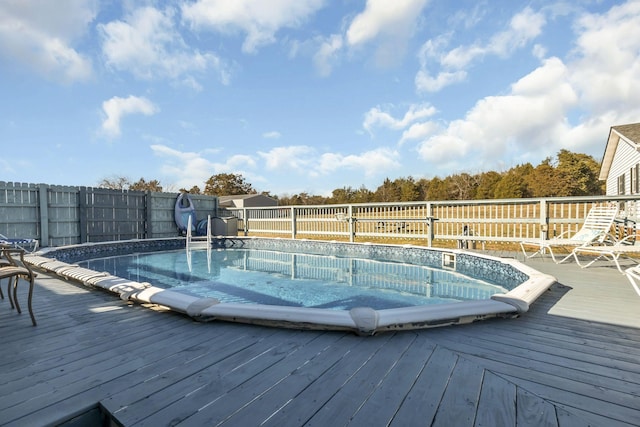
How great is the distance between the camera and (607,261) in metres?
4.82

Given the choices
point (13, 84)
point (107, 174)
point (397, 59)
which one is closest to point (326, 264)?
point (397, 59)

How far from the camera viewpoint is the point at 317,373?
1522mm

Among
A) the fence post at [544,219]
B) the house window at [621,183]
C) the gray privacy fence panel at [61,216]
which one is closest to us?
the fence post at [544,219]

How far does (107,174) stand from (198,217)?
19.1m

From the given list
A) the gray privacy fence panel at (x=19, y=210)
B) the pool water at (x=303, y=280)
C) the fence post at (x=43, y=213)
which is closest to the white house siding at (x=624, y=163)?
the pool water at (x=303, y=280)

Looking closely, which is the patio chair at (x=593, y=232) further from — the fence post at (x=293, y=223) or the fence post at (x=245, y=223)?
the fence post at (x=245, y=223)

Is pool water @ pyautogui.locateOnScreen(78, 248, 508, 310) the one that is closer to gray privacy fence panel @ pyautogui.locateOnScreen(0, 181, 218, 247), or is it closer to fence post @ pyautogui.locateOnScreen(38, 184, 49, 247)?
fence post @ pyautogui.locateOnScreen(38, 184, 49, 247)

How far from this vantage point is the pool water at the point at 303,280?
4.14 m

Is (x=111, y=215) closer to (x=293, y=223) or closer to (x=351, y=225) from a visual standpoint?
(x=293, y=223)

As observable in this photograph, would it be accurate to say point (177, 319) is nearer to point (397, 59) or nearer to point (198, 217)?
point (198, 217)

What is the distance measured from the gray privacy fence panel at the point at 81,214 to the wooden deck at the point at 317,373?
7318mm

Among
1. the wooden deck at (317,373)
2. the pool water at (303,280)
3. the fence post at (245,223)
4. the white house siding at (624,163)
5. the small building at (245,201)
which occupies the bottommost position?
the pool water at (303,280)

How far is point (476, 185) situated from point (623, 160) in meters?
15.9

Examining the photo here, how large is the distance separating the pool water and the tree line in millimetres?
10106
